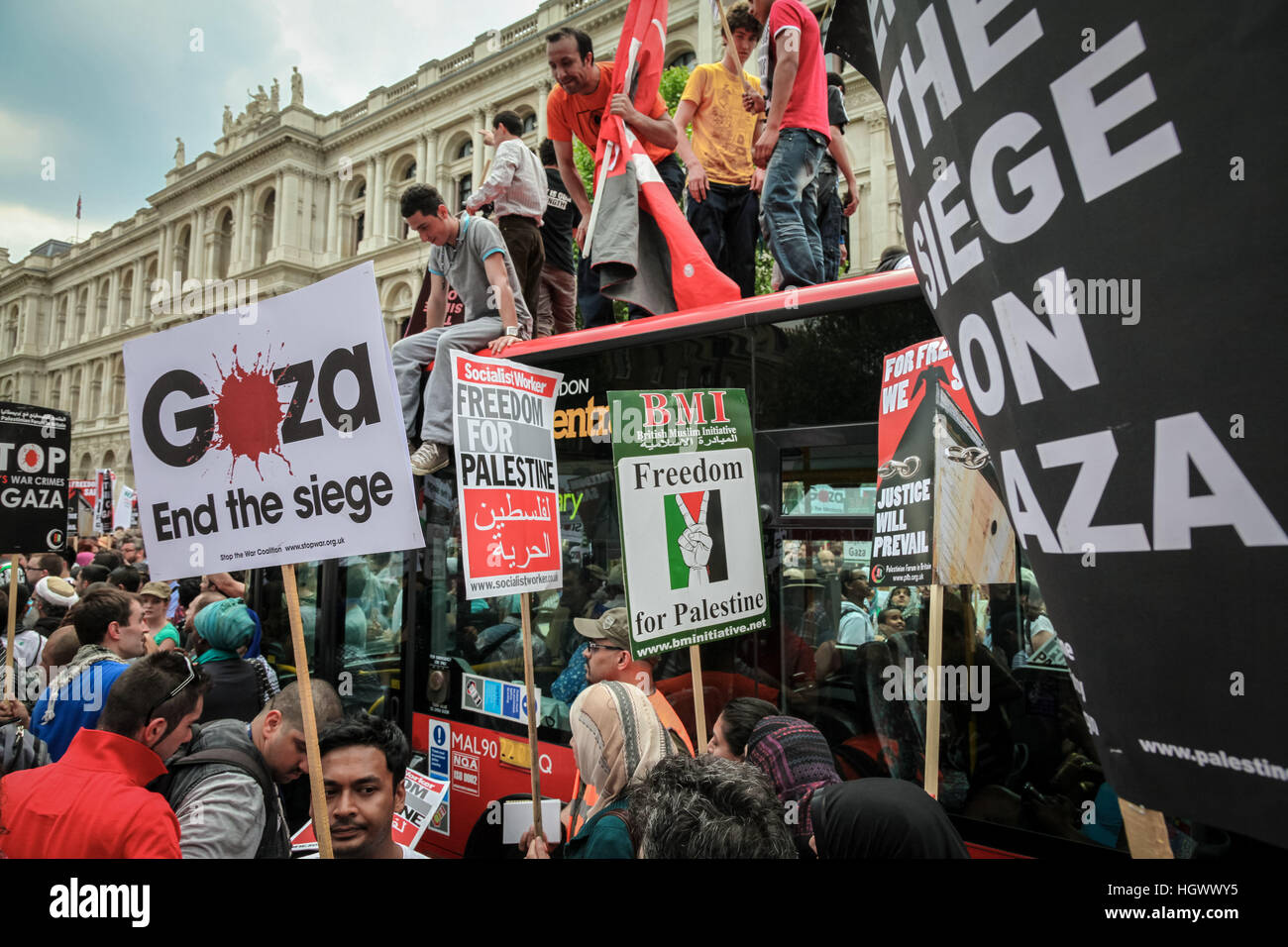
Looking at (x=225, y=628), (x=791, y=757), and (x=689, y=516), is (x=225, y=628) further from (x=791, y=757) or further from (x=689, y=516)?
(x=791, y=757)

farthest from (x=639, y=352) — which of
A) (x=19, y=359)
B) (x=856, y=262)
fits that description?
(x=19, y=359)

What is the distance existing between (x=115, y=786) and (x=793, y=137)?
3987mm

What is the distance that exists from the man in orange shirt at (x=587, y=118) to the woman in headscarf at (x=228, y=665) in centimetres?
279

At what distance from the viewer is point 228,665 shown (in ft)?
12.4

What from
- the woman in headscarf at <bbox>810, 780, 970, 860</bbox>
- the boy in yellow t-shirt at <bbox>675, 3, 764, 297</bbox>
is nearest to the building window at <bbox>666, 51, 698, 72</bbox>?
the boy in yellow t-shirt at <bbox>675, 3, 764, 297</bbox>

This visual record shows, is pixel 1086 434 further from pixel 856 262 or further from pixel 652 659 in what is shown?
pixel 856 262

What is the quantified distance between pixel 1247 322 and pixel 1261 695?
0.26 m

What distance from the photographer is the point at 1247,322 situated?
55 cm

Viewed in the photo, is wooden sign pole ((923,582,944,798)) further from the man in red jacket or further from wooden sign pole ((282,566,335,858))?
the man in red jacket

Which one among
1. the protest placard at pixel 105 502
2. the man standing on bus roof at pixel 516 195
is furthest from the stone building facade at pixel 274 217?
the man standing on bus roof at pixel 516 195

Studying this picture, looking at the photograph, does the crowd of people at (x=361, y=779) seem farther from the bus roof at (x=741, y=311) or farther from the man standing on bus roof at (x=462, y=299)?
the man standing on bus roof at (x=462, y=299)

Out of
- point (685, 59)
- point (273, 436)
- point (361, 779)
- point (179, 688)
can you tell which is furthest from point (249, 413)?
point (685, 59)

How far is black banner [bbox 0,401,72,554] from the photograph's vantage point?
5.10m

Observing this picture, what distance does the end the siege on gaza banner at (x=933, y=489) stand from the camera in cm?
255
